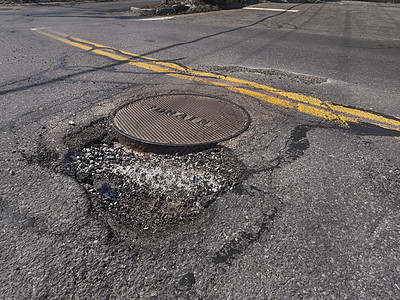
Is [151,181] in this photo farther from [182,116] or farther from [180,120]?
[182,116]

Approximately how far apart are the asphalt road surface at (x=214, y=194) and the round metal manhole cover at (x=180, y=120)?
138mm

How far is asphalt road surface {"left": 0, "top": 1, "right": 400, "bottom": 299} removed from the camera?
147 centimetres

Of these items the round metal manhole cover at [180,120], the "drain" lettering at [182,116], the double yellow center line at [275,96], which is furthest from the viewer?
the double yellow center line at [275,96]

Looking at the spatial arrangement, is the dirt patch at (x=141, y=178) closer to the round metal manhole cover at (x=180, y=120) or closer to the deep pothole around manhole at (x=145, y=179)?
the deep pothole around manhole at (x=145, y=179)

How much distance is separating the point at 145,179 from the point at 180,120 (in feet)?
2.95

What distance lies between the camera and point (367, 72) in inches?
177

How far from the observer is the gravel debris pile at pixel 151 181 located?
190 centimetres

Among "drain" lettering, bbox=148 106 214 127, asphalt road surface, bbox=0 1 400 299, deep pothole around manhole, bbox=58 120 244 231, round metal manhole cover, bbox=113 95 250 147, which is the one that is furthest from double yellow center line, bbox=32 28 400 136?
deep pothole around manhole, bbox=58 120 244 231

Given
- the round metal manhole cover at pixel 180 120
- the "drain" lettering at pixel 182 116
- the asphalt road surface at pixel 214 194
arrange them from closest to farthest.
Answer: the asphalt road surface at pixel 214 194, the round metal manhole cover at pixel 180 120, the "drain" lettering at pixel 182 116

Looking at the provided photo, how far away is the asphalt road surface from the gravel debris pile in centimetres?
1

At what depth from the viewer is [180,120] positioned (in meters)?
2.91

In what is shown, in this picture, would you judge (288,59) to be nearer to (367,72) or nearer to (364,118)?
(367,72)

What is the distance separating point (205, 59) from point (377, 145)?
10.9ft

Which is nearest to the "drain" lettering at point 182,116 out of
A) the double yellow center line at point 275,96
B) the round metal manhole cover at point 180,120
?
the round metal manhole cover at point 180,120
